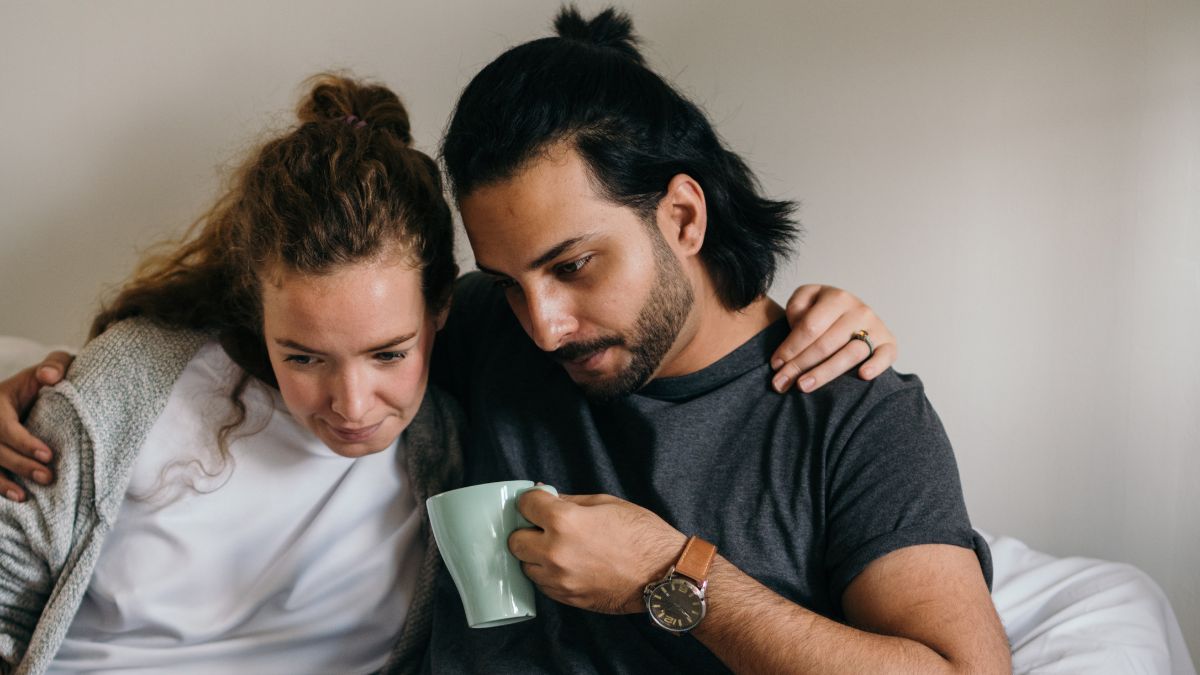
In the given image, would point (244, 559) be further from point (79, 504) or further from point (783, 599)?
point (783, 599)

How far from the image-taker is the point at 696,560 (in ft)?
3.51

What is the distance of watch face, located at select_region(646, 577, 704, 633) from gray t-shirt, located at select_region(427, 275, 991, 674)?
123 millimetres

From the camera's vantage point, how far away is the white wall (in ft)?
4.97

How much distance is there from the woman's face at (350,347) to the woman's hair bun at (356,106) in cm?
31

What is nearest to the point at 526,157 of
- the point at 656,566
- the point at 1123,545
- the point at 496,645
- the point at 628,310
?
the point at 628,310

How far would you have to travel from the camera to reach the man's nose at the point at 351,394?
3.79 feet

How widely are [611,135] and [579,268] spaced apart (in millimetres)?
173

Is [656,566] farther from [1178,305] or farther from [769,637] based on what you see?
[1178,305]

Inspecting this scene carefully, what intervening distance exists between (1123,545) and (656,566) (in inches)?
37.1

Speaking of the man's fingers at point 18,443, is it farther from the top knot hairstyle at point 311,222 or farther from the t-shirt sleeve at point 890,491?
the t-shirt sleeve at point 890,491

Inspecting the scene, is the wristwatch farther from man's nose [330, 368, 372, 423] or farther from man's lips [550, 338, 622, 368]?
man's nose [330, 368, 372, 423]

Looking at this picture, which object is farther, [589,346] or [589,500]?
[589,346]

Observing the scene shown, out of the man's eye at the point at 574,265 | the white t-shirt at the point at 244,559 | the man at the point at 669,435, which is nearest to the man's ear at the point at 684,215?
the man at the point at 669,435

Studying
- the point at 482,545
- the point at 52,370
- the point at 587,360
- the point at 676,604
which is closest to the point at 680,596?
the point at 676,604
